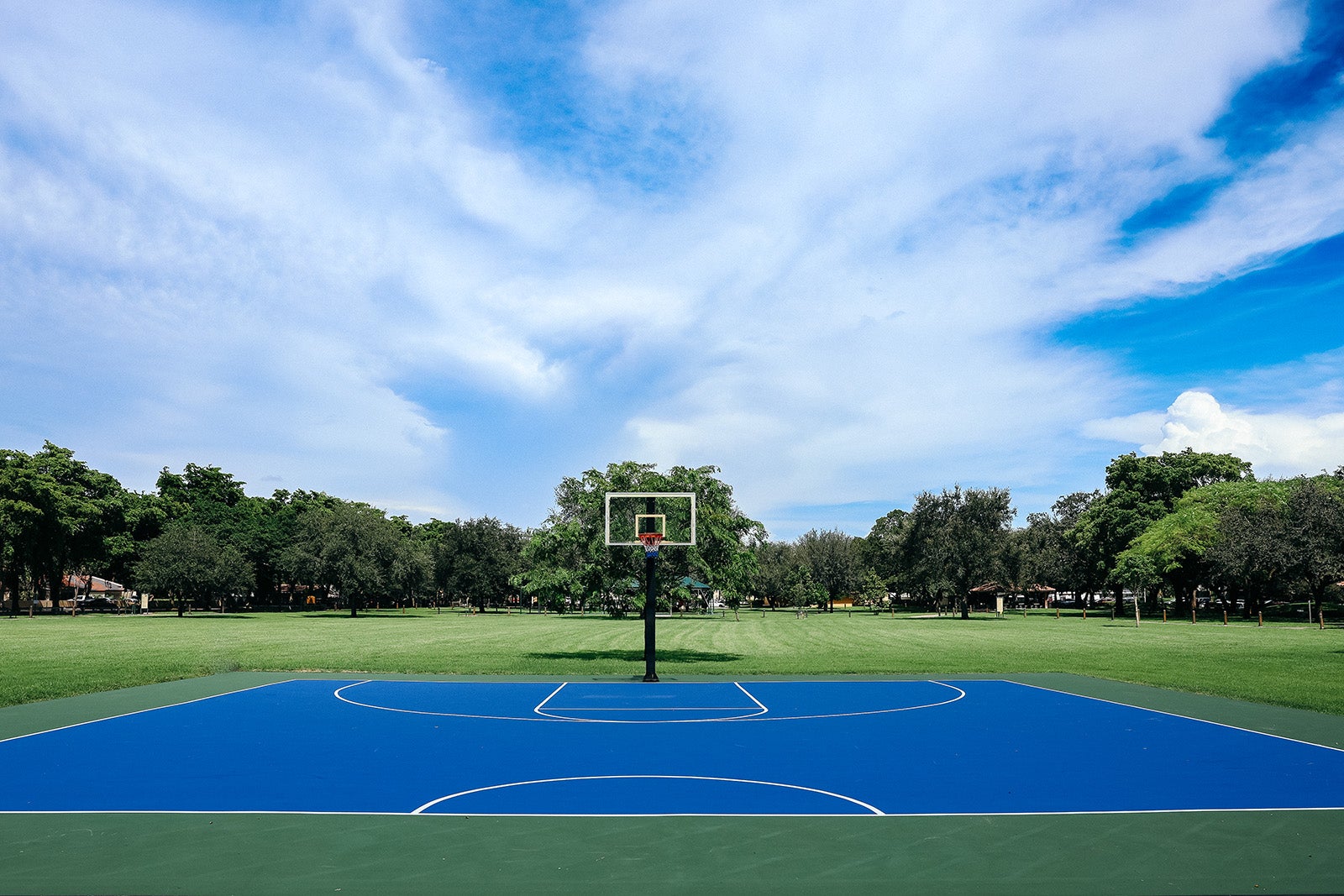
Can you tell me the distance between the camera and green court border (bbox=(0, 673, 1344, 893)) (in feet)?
21.3

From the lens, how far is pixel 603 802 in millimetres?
9148

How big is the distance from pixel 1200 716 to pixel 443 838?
13.7 meters

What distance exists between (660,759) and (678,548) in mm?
14836

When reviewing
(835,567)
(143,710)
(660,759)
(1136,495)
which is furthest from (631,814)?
(835,567)

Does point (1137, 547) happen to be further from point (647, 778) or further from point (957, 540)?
point (647, 778)

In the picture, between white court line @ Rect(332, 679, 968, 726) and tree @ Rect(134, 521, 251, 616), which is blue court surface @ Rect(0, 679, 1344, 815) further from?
tree @ Rect(134, 521, 251, 616)

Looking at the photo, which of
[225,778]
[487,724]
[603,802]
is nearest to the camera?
[603,802]

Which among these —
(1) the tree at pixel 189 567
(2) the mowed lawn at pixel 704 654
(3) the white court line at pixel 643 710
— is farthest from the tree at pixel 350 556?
(3) the white court line at pixel 643 710

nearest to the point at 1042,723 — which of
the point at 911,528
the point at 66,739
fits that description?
the point at 66,739

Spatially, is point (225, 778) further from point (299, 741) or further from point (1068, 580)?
point (1068, 580)

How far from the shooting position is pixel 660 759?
38.0 ft

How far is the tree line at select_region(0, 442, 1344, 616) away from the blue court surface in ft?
29.7

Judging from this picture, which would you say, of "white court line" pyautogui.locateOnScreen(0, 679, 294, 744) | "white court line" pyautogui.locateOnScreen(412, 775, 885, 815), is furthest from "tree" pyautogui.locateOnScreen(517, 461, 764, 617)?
"white court line" pyautogui.locateOnScreen(412, 775, 885, 815)

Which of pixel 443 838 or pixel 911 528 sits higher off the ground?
pixel 911 528
